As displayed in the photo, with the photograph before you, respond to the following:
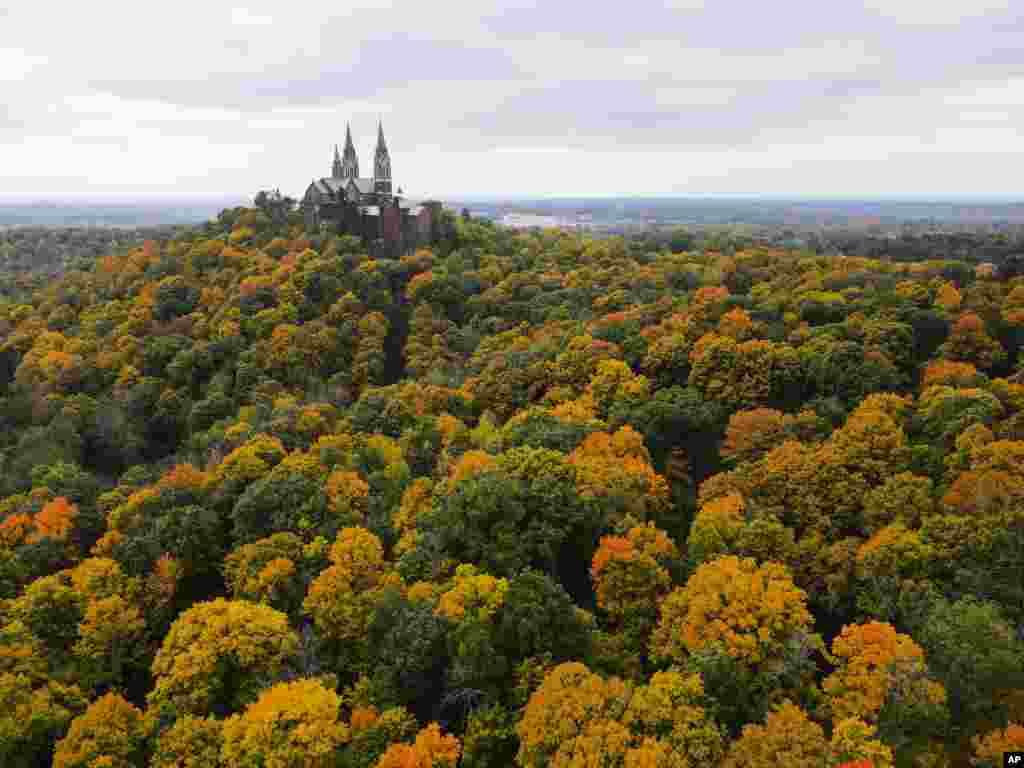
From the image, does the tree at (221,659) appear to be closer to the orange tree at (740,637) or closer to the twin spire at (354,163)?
the orange tree at (740,637)

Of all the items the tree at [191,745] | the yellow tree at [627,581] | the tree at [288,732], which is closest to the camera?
the tree at [288,732]

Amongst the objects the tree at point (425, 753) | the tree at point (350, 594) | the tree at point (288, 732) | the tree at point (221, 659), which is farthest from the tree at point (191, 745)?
the tree at point (425, 753)

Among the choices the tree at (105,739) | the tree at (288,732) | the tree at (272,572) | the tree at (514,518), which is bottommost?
the tree at (105,739)

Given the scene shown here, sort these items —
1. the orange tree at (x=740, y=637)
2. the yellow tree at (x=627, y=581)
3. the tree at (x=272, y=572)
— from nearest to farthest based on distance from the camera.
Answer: the orange tree at (x=740, y=637)
the yellow tree at (x=627, y=581)
the tree at (x=272, y=572)

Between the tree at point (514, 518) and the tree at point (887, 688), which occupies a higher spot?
the tree at point (514, 518)

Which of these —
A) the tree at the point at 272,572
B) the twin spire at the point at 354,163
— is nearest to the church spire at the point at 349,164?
the twin spire at the point at 354,163

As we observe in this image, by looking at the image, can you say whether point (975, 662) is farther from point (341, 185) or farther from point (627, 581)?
point (341, 185)

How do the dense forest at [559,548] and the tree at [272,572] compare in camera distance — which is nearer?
the dense forest at [559,548]

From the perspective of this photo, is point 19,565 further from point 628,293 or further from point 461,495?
point 628,293

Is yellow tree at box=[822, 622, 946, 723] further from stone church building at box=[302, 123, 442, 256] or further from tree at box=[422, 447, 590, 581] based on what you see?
stone church building at box=[302, 123, 442, 256]
